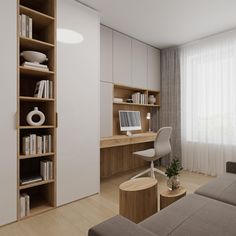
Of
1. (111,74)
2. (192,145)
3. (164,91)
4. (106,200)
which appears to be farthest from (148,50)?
(106,200)

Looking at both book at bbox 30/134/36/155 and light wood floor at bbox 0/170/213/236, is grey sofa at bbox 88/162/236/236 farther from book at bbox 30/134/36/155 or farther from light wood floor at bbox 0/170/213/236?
book at bbox 30/134/36/155

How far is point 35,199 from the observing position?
2.51 metres

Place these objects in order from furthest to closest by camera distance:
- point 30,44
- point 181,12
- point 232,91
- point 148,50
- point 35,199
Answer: point 148,50, point 232,91, point 181,12, point 35,199, point 30,44

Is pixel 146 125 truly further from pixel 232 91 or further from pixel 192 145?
pixel 232 91

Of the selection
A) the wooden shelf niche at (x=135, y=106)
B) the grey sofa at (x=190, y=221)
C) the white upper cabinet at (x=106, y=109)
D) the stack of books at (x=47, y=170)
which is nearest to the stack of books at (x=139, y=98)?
the wooden shelf niche at (x=135, y=106)

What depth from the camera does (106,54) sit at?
335cm

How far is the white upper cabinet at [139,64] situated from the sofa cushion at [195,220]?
2.75m

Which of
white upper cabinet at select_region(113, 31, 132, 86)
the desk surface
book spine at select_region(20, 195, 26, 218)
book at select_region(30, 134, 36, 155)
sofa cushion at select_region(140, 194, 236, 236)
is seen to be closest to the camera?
sofa cushion at select_region(140, 194, 236, 236)

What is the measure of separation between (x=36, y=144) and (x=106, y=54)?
1.93 metres

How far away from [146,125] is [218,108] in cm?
149

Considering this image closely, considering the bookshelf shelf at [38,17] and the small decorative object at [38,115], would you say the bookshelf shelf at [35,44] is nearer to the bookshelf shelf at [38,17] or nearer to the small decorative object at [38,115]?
the bookshelf shelf at [38,17]

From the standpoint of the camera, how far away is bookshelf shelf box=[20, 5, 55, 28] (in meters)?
2.14

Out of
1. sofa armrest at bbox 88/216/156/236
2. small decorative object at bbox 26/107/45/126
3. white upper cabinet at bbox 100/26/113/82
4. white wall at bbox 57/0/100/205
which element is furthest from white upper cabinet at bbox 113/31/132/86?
sofa armrest at bbox 88/216/156/236

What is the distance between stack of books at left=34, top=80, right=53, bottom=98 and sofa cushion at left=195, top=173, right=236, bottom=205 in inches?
74.1
